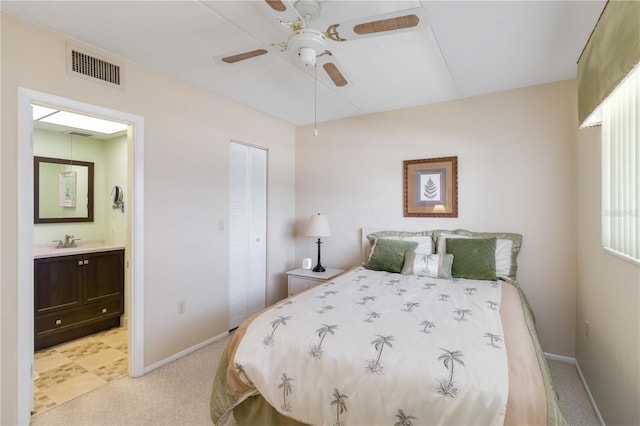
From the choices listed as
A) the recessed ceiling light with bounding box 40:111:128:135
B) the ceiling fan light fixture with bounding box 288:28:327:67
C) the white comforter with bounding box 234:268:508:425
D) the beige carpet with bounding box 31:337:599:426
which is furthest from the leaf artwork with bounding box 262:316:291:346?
the recessed ceiling light with bounding box 40:111:128:135

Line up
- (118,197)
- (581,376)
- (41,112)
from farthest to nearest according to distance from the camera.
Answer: (118,197)
(41,112)
(581,376)

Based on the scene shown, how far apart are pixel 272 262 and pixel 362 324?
2483 millimetres

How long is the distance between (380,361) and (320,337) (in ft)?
1.10

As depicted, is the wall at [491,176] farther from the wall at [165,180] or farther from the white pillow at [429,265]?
the wall at [165,180]

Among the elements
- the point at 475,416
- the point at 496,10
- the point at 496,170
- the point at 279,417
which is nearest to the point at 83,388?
the point at 279,417

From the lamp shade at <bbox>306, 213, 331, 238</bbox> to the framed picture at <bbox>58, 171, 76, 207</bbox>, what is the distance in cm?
287

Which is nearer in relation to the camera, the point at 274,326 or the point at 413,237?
the point at 274,326

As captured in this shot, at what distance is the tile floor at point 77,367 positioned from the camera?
2.31 m

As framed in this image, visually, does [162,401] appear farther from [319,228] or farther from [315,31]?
[315,31]

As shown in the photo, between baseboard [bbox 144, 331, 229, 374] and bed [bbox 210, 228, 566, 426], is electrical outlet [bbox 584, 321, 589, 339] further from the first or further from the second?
baseboard [bbox 144, 331, 229, 374]

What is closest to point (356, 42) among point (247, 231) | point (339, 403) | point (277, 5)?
point (277, 5)

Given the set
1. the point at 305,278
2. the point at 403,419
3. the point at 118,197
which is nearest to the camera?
the point at 403,419

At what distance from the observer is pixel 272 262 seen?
4.06 m

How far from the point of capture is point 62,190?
371cm
